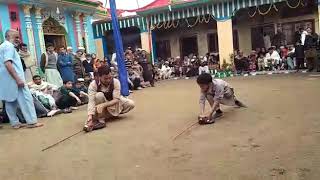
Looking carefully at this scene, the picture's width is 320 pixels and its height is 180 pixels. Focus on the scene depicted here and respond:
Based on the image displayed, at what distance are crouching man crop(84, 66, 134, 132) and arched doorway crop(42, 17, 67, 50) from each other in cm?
813

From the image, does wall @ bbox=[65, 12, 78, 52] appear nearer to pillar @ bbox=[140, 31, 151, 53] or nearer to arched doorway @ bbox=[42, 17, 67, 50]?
arched doorway @ bbox=[42, 17, 67, 50]

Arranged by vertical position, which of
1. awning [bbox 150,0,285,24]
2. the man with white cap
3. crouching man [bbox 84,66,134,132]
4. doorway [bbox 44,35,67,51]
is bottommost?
the man with white cap

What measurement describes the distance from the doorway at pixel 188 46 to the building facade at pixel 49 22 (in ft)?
18.0

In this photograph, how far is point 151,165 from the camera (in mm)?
3582

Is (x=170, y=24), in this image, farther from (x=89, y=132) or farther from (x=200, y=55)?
(x=89, y=132)

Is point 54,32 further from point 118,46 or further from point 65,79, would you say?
point 118,46

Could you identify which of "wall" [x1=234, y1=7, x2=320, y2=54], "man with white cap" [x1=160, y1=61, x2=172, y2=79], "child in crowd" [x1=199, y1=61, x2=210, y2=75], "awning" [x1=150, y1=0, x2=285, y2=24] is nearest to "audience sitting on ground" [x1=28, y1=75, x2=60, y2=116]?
"child in crowd" [x1=199, y1=61, x2=210, y2=75]

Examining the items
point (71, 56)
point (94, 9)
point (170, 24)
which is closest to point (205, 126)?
point (71, 56)

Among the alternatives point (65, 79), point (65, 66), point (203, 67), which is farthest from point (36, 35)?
point (203, 67)

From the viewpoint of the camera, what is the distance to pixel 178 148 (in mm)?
4125

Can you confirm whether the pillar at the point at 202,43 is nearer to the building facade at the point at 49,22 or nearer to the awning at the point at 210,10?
the awning at the point at 210,10

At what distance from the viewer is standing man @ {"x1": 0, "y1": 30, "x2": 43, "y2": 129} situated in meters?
5.94

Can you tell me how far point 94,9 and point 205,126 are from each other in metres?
11.7

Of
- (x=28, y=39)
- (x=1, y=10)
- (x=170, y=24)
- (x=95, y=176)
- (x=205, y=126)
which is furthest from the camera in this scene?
(x=170, y=24)
